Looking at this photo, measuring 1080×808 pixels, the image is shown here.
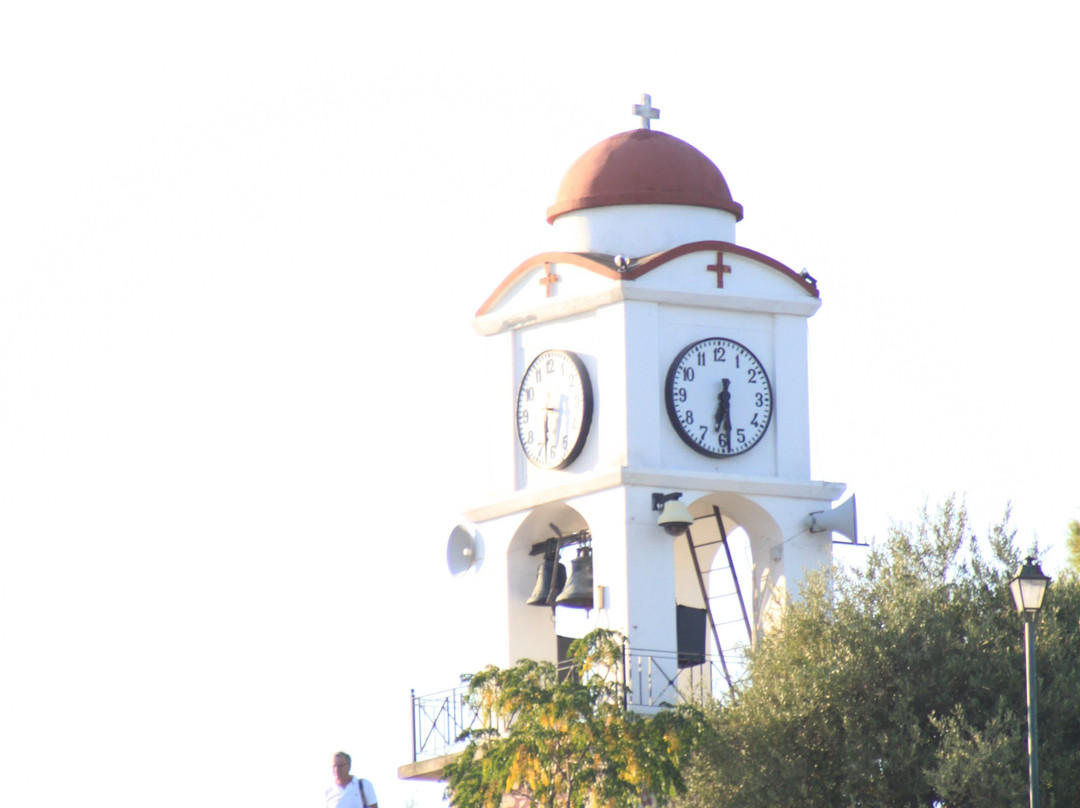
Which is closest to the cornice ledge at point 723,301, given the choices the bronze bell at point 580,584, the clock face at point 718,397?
the clock face at point 718,397

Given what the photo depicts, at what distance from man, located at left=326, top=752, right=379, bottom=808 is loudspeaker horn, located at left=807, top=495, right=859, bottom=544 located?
392 inches

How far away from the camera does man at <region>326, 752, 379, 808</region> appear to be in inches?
1124

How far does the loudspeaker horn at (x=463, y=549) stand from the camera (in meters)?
38.4

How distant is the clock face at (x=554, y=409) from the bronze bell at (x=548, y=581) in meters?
1.30

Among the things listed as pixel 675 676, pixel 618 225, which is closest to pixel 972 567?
pixel 675 676

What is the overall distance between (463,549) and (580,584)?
236cm

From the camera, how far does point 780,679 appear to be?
33750mm

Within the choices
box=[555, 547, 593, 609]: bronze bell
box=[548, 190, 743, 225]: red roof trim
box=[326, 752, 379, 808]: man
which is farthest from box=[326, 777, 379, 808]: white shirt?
box=[548, 190, 743, 225]: red roof trim

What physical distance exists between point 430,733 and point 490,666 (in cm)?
204

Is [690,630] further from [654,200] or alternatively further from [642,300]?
[654,200]

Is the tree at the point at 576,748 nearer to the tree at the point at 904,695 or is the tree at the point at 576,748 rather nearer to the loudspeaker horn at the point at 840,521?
the tree at the point at 904,695

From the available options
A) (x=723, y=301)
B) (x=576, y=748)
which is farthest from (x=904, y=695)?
(x=723, y=301)

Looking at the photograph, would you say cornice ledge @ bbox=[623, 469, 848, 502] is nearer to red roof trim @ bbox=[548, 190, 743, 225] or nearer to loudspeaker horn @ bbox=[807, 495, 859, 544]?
loudspeaker horn @ bbox=[807, 495, 859, 544]

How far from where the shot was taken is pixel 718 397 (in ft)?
121
